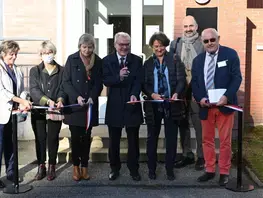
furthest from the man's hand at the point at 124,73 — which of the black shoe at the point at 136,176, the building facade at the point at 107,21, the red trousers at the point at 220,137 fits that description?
the building facade at the point at 107,21

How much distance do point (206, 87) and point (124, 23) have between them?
3.13 m

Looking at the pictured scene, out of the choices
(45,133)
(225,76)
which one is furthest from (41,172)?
(225,76)

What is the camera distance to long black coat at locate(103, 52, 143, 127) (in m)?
5.38

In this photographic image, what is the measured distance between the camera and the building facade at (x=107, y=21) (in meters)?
7.48

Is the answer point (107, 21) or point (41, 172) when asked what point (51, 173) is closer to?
point (41, 172)

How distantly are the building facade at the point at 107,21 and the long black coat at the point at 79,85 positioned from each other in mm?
2359

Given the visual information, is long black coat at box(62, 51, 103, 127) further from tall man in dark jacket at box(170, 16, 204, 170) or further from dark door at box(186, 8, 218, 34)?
dark door at box(186, 8, 218, 34)

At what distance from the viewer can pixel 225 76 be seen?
5207 millimetres

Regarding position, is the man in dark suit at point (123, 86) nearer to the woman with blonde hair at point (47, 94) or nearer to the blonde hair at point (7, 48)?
the woman with blonde hair at point (47, 94)

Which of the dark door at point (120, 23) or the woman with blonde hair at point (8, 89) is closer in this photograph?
the woman with blonde hair at point (8, 89)

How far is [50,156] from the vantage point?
18.4ft

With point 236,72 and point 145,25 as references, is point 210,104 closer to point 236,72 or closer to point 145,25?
point 236,72

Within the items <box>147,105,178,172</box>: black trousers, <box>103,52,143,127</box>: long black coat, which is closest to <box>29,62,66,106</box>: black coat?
<box>103,52,143,127</box>: long black coat

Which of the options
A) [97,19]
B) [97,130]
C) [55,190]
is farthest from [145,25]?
[55,190]
